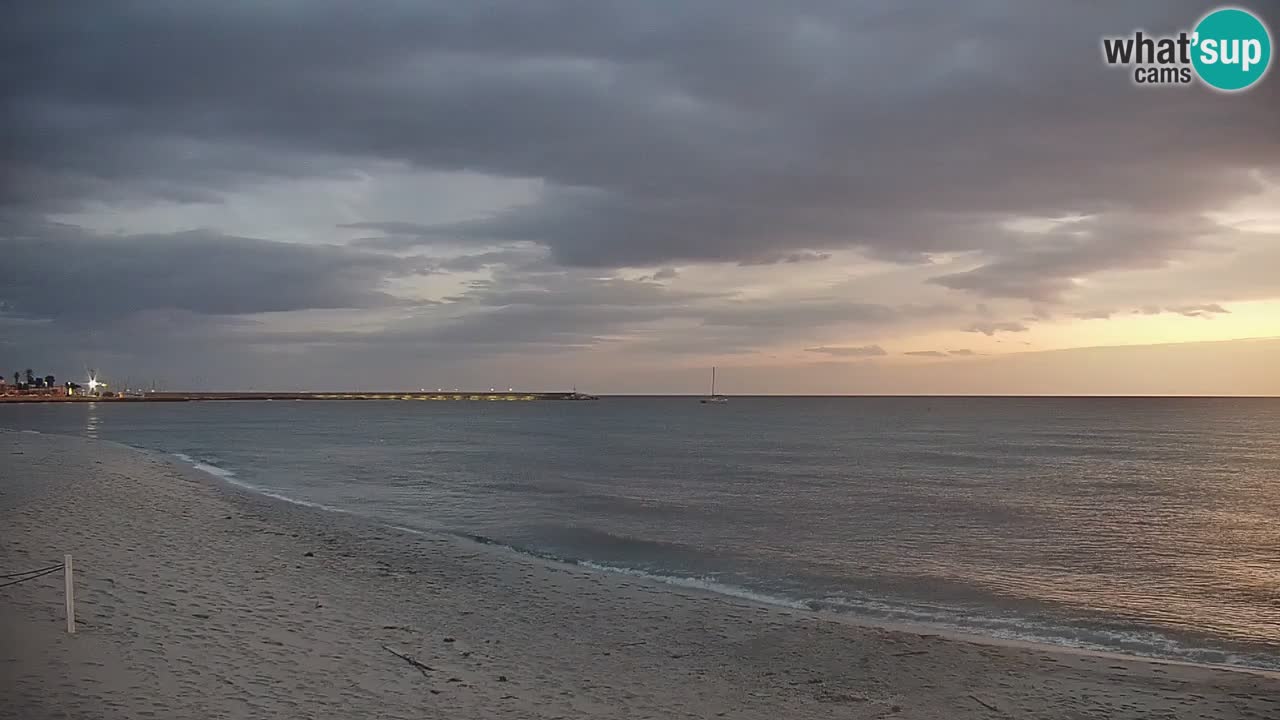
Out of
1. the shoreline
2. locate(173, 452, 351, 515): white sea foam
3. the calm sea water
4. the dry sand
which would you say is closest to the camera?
the dry sand

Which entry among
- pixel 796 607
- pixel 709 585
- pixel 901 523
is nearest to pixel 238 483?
pixel 709 585

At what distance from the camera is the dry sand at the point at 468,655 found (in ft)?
36.1

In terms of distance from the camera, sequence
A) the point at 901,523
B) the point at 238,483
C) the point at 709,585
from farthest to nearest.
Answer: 1. the point at 238,483
2. the point at 901,523
3. the point at 709,585

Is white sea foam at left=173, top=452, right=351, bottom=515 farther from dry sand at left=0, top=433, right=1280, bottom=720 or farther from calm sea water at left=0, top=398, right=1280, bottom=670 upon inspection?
dry sand at left=0, top=433, right=1280, bottom=720

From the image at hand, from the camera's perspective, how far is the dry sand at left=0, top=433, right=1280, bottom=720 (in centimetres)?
1102

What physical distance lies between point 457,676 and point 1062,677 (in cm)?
966

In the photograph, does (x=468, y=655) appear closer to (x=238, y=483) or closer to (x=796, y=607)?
(x=796, y=607)

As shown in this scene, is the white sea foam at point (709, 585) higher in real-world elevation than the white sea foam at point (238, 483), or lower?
higher

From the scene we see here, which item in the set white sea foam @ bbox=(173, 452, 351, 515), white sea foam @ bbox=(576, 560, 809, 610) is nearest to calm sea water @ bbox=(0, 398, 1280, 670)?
white sea foam @ bbox=(576, 560, 809, 610)

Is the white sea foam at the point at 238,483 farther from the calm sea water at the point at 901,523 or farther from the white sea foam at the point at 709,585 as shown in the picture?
the white sea foam at the point at 709,585

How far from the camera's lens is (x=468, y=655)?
13.6 m

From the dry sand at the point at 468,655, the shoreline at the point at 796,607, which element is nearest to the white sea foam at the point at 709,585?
the shoreline at the point at 796,607

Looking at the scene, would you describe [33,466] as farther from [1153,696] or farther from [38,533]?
[1153,696]

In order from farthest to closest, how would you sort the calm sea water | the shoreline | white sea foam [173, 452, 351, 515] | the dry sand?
white sea foam [173, 452, 351, 515] → the calm sea water → the shoreline → the dry sand
